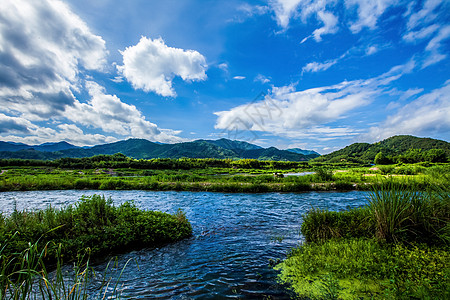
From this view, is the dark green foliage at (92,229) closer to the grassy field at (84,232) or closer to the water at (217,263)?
the grassy field at (84,232)

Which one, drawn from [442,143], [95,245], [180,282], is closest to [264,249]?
[180,282]

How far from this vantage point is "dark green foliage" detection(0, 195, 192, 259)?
7254mm

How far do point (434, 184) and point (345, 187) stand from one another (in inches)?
857

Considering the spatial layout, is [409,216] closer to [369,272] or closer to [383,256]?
[383,256]

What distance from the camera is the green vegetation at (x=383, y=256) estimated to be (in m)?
4.61

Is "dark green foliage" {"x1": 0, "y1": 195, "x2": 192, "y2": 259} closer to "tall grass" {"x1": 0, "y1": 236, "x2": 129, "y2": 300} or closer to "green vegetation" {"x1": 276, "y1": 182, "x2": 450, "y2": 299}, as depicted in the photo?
"tall grass" {"x1": 0, "y1": 236, "x2": 129, "y2": 300}

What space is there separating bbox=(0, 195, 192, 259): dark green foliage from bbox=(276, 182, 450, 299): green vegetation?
5584mm

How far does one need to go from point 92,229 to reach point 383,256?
1006cm

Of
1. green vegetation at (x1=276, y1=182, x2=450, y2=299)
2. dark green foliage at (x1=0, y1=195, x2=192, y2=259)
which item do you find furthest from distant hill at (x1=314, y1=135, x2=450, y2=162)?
dark green foliage at (x1=0, y1=195, x2=192, y2=259)

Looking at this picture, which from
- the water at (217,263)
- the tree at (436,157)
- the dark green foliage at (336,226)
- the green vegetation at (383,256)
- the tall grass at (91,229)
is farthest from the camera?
the tree at (436,157)

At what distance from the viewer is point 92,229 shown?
26.7 ft

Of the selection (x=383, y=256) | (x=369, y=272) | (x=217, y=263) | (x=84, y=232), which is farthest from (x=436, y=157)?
(x=84, y=232)

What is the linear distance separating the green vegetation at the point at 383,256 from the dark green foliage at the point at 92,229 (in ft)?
18.3

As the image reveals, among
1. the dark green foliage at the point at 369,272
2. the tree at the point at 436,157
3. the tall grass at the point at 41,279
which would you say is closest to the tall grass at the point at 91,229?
the tall grass at the point at 41,279
